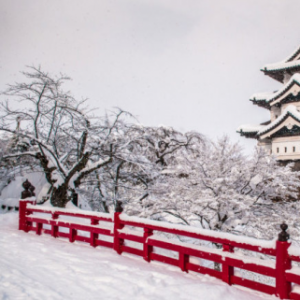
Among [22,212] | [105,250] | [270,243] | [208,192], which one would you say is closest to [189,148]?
[208,192]

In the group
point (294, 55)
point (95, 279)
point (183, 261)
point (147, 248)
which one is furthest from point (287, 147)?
point (95, 279)

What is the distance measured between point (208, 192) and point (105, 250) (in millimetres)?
6667

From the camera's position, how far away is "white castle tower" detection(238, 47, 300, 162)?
21.7 metres

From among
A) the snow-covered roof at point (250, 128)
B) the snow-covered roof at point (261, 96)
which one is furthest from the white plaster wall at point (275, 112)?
the snow-covered roof at point (250, 128)

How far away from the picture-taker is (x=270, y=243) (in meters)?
4.59

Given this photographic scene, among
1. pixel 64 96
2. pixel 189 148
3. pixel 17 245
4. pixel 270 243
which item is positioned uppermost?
pixel 64 96

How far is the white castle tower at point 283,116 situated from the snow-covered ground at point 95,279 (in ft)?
58.5

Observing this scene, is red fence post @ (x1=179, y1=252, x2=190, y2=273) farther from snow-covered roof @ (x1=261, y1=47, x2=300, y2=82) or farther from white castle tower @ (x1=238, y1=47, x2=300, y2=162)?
snow-covered roof @ (x1=261, y1=47, x2=300, y2=82)

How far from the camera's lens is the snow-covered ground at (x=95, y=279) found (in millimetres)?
4398

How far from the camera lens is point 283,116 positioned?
21688mm

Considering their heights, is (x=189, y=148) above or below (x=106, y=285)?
above

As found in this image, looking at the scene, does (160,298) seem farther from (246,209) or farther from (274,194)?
(274,194)

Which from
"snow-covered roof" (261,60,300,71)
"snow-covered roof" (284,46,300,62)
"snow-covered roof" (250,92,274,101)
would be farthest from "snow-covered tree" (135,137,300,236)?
"snow-covered roof" (284,46,300,62)

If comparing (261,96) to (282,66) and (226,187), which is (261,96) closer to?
(282,66)
